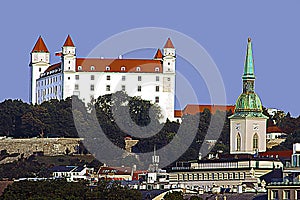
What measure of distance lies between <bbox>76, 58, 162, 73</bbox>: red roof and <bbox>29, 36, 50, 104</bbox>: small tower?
6043mm

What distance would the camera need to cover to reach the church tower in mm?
125375

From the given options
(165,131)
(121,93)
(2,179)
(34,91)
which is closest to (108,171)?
(2,179)

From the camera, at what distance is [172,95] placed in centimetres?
17238

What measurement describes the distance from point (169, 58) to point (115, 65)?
5.17 metres

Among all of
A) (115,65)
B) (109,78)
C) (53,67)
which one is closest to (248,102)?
(109,78)

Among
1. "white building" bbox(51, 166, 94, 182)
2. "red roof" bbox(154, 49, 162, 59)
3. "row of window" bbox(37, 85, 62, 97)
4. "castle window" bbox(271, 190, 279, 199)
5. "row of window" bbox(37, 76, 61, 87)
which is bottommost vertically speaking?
"castle window" bbox(271, 190, 279, 199)

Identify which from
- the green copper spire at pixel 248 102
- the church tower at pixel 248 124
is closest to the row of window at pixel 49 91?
the green copper spire at pixel 248 102

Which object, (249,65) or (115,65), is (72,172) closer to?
(249,65)

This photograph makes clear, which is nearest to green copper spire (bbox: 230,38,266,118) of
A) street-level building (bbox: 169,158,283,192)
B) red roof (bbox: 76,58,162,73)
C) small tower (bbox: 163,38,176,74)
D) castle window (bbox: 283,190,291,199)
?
street-level building (bbox: 169,158,283,192)

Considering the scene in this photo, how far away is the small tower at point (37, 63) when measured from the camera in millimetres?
179125

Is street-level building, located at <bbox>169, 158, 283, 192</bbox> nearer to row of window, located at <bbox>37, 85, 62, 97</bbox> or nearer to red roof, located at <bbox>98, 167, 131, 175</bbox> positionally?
red roof, located at <bbox>98, 167, 131, 175</bbox>

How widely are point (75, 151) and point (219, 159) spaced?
43.0 m

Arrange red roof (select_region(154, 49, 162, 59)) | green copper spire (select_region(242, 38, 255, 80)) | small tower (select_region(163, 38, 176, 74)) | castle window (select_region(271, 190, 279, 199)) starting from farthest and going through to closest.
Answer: red roof (select_region(154, 49, 162, 59)), small tower (select_region(163, 38, 176, 74)), green copper spire (select_region(242, 38, 255, 80)), castle window (select_region(271, 190, 279, 199))

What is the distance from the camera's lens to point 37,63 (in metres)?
180
